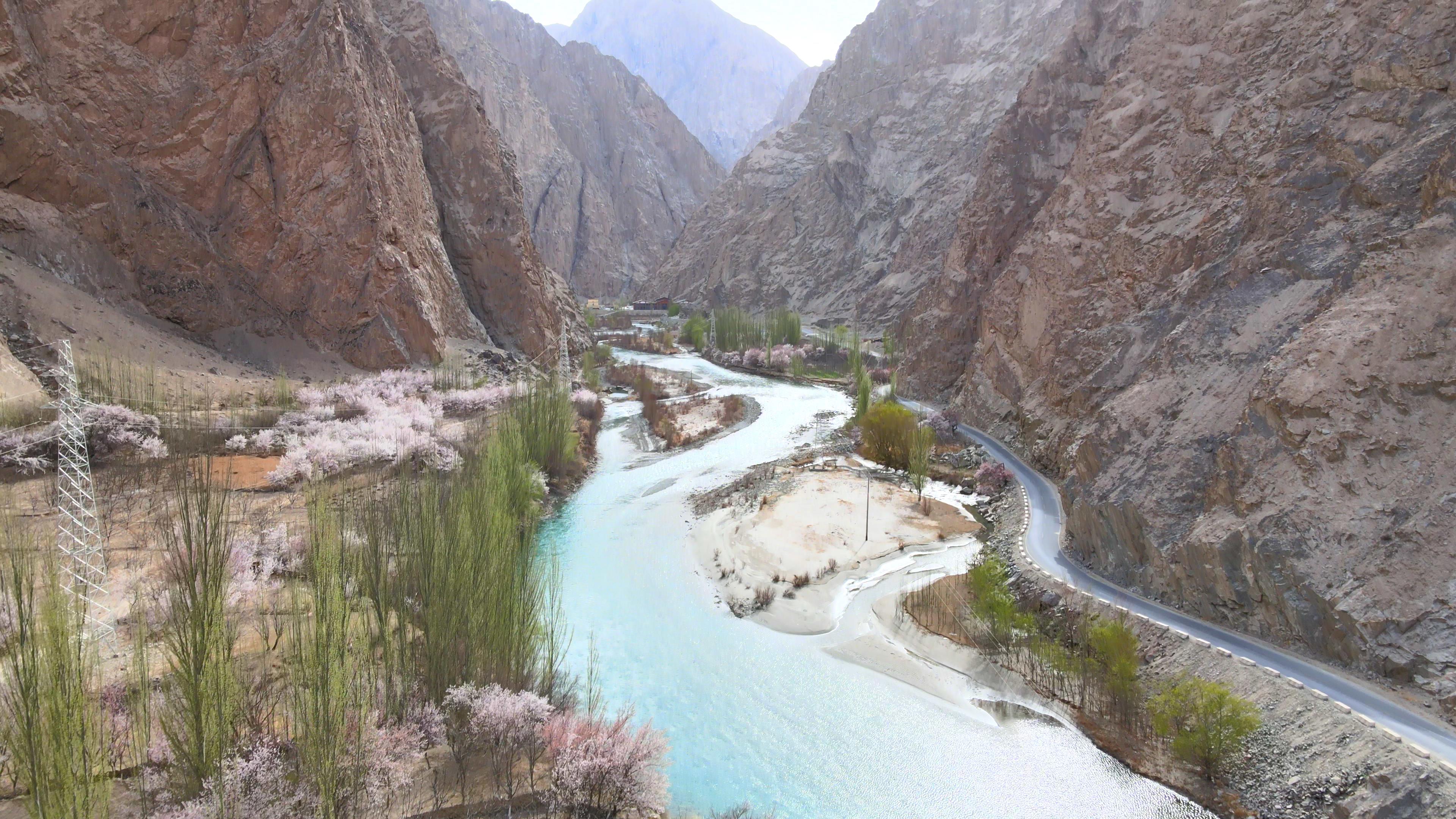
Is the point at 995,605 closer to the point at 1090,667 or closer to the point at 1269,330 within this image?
the point at 1090,667

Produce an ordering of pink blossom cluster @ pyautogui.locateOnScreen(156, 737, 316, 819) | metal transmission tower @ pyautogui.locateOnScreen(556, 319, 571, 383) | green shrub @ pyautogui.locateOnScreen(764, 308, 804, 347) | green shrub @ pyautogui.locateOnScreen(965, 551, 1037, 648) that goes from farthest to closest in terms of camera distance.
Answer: green shrub @ pyautogui.locateOnScreen(764, 308, 804, 347)
metal transmission tower @ pyautogui.locateOnScreen(556, 319, 571, 383)
green shrub @ pyautogui.locateOnScreen(965, 551, 1037, 648)
pink blossom cluster @ pyautogui.locateOnScreen(156, 737, 316, 819)

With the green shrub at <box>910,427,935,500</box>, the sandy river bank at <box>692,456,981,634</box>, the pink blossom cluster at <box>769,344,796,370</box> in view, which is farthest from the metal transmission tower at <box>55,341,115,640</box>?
the pink blossom cluster at <box>769,344,796,370</box>

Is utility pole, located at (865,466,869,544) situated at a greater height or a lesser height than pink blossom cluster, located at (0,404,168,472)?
lesser

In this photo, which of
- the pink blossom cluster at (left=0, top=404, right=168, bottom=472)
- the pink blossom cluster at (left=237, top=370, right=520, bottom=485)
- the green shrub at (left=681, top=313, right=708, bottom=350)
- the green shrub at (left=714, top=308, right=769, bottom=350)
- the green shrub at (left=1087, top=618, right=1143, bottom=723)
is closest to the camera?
the green shrub at (left=1087, top=618, right=1143, bottom=723)

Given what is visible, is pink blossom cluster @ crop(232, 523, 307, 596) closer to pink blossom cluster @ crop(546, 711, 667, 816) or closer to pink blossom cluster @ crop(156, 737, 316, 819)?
pink blossom cluster @ crop(156, 737, 316, 819)

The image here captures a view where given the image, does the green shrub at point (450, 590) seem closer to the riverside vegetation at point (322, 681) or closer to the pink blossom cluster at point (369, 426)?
the riverside vegetation at point (322, 681)
